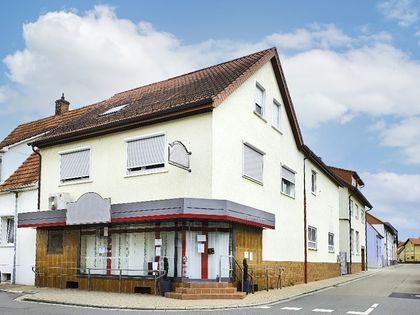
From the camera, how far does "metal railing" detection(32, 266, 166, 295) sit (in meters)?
18.5

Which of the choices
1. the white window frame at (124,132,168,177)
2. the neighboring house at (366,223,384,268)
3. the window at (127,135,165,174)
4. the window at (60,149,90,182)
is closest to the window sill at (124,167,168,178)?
the white window frame at (124,132,168,177)

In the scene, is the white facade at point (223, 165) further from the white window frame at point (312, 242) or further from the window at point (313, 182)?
the window at point (313, 182)

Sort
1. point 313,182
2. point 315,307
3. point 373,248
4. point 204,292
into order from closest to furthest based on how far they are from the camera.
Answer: point 315,307 → point 204,292 → point 313,182 → point 373,248

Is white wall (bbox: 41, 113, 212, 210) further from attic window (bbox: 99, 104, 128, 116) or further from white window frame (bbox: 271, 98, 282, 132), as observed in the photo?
white window frame (bbox: 271, 98, 282, 132)

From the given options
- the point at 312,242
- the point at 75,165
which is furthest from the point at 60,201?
the point at 312,242

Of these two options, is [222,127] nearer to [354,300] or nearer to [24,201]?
[354,300]

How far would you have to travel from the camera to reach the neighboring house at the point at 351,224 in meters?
41.1

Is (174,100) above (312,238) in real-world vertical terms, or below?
above

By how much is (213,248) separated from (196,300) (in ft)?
7.44

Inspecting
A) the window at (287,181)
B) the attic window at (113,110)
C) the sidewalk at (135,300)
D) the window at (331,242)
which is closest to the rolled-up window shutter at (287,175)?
the window at (287,181)

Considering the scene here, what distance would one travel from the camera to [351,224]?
43125mm

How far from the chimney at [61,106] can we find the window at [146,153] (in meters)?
12.0

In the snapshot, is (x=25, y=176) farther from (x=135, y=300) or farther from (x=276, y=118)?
(x=276, y=118)

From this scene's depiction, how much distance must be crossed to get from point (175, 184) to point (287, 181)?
27.8 ft
